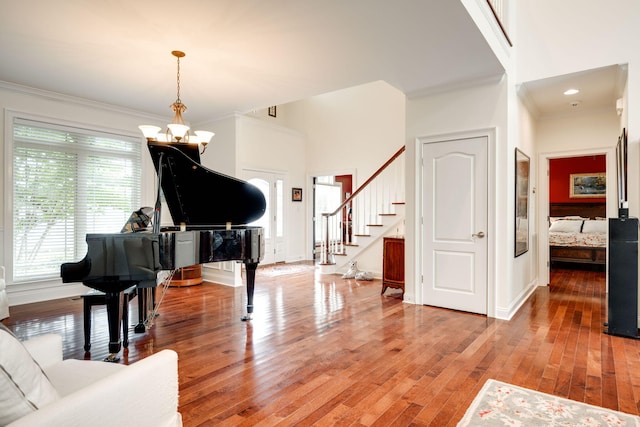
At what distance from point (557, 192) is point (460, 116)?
271 inches

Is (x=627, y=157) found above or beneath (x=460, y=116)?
beneath

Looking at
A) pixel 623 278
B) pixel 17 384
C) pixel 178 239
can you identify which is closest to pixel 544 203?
pixel 623 278

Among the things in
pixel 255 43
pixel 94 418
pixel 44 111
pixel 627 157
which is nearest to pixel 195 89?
pixel 255 43

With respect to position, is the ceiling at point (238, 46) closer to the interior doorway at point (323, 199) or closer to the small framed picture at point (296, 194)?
the small framed picture at point (296, 194)

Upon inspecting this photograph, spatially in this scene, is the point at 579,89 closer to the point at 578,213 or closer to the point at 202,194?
the point at 202,194

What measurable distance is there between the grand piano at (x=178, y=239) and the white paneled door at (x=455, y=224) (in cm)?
211

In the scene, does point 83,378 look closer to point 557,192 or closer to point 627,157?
point 627,157

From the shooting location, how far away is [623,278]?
336 centimetres

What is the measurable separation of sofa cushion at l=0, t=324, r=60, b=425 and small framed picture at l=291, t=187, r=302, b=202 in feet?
23.2

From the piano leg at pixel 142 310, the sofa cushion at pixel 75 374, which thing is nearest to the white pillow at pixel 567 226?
the piano leg at pixel 142 310

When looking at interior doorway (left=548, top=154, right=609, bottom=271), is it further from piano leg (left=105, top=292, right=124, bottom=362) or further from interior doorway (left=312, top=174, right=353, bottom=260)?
piano leg (left=105, top=292, right=124, bottom=362)

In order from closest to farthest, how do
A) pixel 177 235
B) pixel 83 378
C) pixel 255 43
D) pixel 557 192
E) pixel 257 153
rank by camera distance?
pixel 83 378, pixel 177 235, pixel 255 43, pixel 257 153, pixel 557 192

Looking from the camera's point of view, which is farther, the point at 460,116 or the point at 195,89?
the point at 195,89

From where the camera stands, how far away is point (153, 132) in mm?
3588
